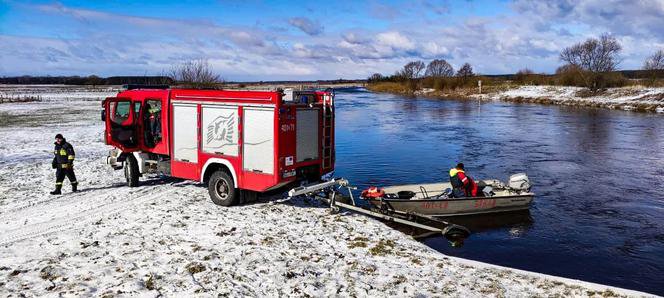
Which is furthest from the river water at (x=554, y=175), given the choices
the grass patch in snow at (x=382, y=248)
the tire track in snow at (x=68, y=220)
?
the tire track in snow at (x=68, y=220)

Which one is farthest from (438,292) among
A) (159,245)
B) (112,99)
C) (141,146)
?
(112,99)

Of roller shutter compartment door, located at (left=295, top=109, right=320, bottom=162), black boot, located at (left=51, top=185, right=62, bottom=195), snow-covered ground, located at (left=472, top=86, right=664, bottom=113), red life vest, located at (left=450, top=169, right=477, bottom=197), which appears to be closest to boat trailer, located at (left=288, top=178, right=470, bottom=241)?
roller shutter compartment door, located at (left=295, top=109, right=320, bottom=162)

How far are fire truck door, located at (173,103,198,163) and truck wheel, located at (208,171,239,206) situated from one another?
81 cm

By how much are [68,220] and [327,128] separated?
640 cm

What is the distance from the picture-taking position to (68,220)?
10.9 meters

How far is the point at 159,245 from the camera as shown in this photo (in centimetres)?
922

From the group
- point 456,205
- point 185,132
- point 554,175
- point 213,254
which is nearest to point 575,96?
point 554,175

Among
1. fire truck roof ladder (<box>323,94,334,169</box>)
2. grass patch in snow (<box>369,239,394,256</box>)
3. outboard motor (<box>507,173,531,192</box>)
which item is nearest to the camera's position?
grass patch in snow (<box>369,239,394,256</box>)

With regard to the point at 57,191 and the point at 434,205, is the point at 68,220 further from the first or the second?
the point at 434,205

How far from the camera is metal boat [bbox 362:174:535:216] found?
43.6 feet

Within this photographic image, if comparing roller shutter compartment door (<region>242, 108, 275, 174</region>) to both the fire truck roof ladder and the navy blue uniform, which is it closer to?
the fire truck roof ladder

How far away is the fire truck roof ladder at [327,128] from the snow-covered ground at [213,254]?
133 cm

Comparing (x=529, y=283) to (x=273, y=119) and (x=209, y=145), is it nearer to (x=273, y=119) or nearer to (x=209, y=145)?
(x=273, y=119)

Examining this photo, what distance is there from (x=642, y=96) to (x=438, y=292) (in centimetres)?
6129
